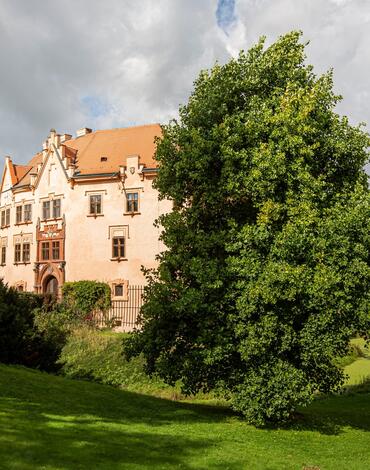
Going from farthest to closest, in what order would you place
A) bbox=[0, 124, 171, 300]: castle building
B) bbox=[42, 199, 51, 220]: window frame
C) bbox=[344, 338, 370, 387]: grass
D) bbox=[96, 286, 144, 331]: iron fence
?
1. bbox=[42, 199, 51, 220]: window frame
2. bbox=[0, 124, 171, 300]: castle building
3. bbox=[96, 286, 144, 331]: iron fence
4. bbox=[344, 338, 370, 387]: grass

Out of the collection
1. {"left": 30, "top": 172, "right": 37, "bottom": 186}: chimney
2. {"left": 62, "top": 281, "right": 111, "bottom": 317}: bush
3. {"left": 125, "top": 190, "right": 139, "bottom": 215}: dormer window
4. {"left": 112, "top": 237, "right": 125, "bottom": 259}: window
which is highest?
{"left": 30, "top": 172, "right": 37, "bottom": 186}: chimney

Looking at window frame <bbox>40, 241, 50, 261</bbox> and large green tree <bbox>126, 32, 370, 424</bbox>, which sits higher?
window frame <bbox>40, 241, 50, 261</bbox>

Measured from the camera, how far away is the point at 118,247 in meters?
39.5

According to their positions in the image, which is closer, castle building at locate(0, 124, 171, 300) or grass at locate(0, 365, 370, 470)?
grass at locate(0, 365, 370, 470)

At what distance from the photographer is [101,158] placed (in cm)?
4200

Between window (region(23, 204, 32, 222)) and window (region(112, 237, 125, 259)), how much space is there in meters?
9.49

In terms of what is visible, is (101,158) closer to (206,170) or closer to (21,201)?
(21,201)

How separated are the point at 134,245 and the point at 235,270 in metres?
25.6

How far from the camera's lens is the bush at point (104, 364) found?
71.9ft

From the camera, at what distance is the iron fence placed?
3553 centimetres

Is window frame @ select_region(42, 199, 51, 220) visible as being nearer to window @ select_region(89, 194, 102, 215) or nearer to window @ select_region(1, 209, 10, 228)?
window @ select_region(89, 194, 102, 215)

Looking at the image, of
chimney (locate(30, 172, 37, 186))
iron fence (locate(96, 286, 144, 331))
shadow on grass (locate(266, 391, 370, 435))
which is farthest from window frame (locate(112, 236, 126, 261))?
shadow on grass (locate(266, 391, 370, 435))

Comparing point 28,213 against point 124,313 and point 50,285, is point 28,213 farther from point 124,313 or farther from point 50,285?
point 124,313

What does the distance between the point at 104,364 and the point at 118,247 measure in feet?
52.3
